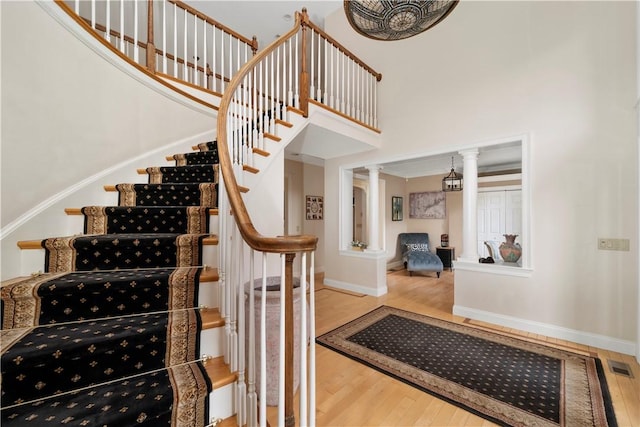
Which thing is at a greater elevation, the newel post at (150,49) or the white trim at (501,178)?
the newel post at (150,49)

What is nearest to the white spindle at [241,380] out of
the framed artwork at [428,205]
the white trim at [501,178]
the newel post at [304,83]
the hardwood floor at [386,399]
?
the hardwood floor at [386,399]

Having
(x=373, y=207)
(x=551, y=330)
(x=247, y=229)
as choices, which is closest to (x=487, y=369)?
(x=551, y=330)

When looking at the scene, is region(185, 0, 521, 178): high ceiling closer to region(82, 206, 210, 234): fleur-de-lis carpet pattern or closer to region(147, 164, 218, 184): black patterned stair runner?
region(147, 164, 218, 184): black patterned stair runner

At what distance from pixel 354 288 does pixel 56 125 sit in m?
4.02

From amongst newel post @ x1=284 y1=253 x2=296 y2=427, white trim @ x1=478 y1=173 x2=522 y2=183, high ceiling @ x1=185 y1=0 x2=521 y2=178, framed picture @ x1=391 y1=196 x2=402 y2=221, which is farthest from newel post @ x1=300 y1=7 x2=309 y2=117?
white trim @ x1=478 y1=173 x2=522 y2=183

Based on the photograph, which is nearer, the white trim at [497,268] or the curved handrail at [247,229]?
the curved handrail at [247,229]

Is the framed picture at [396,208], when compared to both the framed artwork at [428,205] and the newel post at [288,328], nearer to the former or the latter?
the framed artwork at [428,205]

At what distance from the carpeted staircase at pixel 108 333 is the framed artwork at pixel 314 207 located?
400 cm

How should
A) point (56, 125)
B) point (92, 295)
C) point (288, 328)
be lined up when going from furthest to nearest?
1. point (56, 125)
2. point (92, 295)
3. point (288, 328)

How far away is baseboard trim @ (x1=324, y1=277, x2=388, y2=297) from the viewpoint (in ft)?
13.6

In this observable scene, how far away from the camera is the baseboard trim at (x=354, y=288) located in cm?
415

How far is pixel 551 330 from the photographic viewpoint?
271 cm

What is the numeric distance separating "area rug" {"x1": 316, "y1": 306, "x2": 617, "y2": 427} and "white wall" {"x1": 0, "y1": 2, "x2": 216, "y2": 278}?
96.8 inches

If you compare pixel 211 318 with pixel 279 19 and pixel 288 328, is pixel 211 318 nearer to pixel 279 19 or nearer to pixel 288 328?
pixel 288 328
